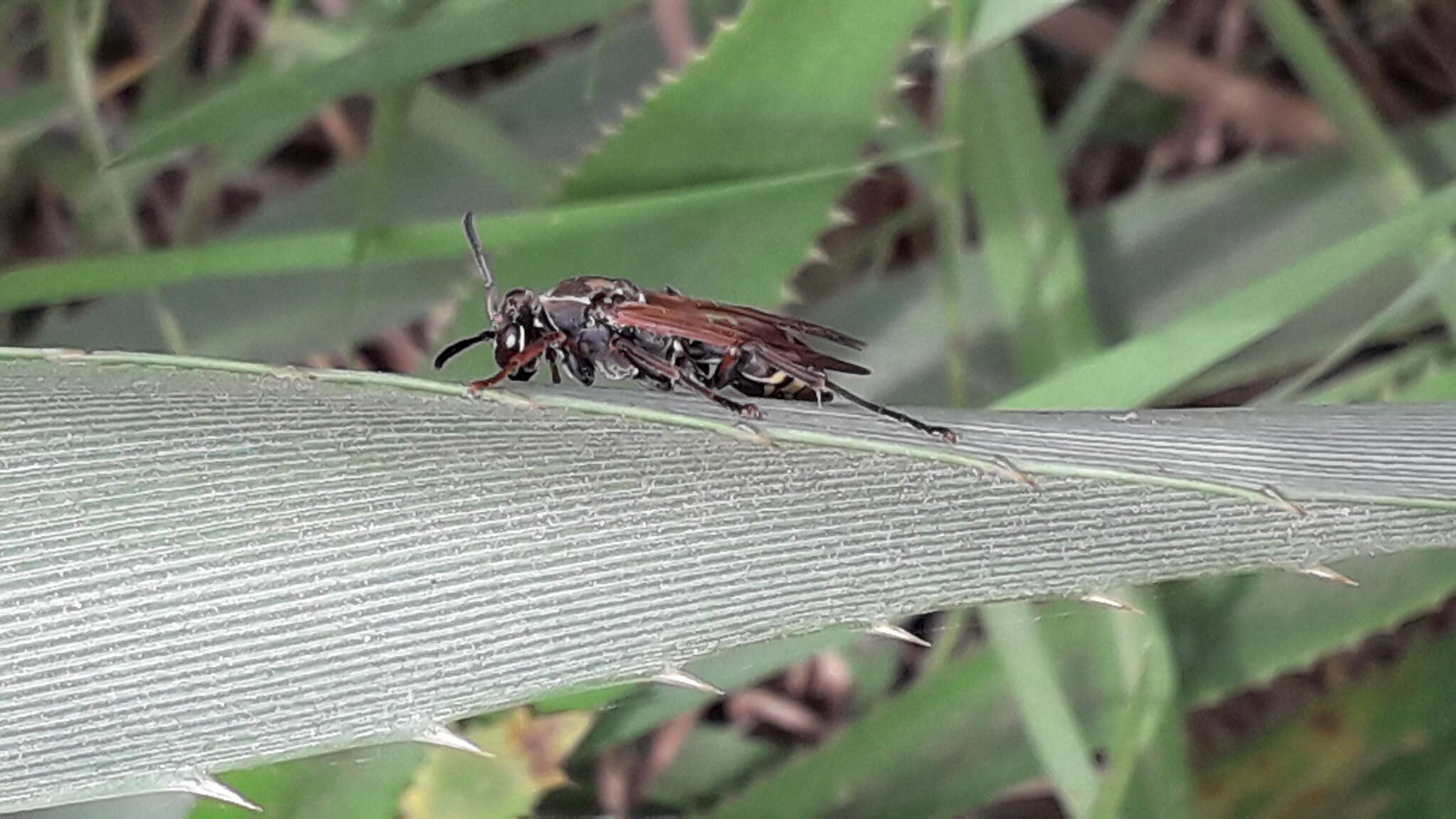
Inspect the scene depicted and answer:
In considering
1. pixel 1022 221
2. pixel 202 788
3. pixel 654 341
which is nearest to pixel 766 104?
pixel 654 341

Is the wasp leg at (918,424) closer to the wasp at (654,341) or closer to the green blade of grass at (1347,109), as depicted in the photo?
the wasp at (654,341)

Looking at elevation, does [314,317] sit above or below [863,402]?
above

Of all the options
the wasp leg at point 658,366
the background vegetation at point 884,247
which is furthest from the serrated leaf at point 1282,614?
the wasp leg at point 658,366

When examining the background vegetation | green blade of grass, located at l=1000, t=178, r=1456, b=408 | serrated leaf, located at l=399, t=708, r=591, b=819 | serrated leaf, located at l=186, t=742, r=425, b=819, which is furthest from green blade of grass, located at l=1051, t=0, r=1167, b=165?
serrated leaf, located at l=186, t=742, r=425, b=819

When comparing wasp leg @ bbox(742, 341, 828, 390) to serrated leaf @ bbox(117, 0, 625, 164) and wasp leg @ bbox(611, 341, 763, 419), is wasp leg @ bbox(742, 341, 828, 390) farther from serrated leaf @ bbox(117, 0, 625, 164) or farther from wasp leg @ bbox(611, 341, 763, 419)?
serrated leaf @ bbox(117, 0, 625, 164)

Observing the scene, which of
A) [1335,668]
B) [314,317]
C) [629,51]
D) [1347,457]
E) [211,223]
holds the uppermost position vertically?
[211,223]

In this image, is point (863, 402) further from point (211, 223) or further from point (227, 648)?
point (211, 223)

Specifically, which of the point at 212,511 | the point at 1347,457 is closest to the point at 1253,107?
the point at 1347,457
